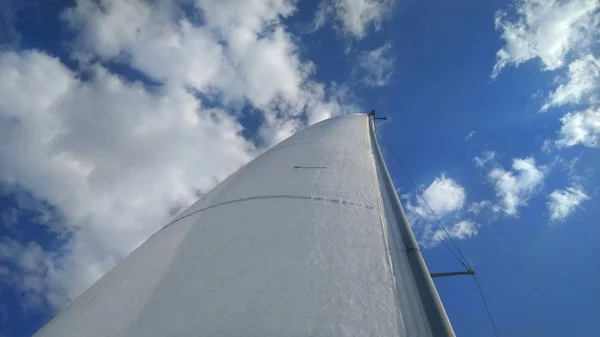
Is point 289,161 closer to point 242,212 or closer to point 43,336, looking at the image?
point 242,212

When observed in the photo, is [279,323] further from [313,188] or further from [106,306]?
[313,188]

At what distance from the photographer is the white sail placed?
2004 mm

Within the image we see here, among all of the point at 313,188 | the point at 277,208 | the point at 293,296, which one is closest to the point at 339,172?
the point at 313,188

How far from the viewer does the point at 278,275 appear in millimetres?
2383

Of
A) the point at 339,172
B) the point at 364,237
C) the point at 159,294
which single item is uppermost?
the point at 339,172

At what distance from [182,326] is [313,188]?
210cm

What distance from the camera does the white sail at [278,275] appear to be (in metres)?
2.00

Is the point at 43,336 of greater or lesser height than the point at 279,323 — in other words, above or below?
above

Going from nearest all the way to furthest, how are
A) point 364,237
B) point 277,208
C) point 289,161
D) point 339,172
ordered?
point 364,237 < point 277,208 < point 339,172 < point 289,161

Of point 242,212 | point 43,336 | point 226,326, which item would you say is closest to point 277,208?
point 242,212

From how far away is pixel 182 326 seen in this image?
2039 mm

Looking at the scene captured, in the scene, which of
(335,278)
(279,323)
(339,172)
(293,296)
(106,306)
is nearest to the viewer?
(279,323)

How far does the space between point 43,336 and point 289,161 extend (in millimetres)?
3431

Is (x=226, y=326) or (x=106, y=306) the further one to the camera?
(x=106, y=306)
